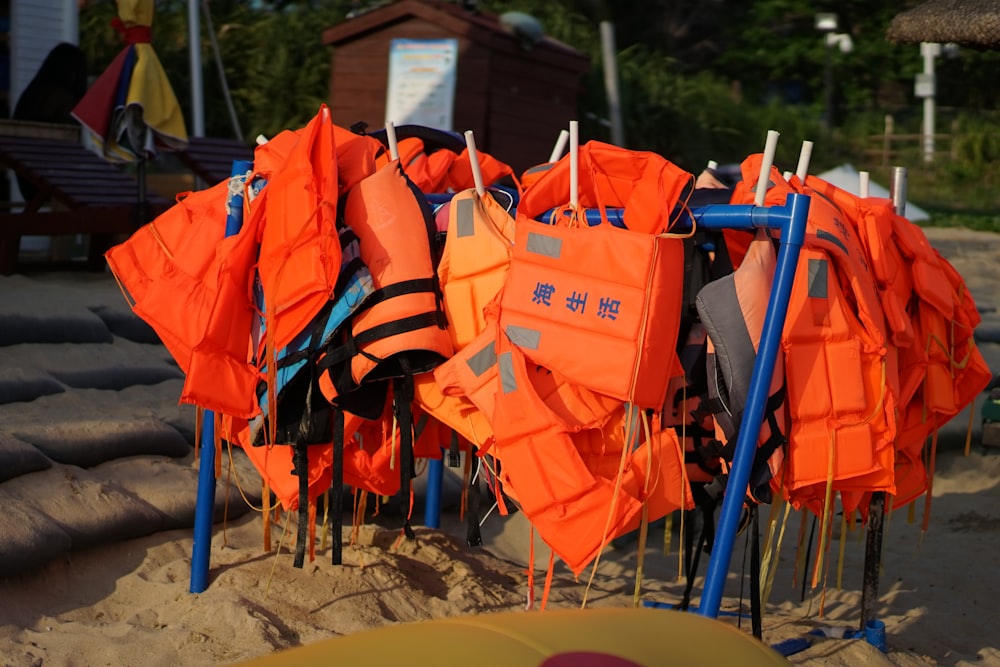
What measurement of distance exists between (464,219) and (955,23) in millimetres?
4481

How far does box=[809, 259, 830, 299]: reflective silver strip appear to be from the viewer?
299 centimetres

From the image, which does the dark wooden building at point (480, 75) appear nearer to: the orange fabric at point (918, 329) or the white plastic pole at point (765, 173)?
the orange fabric at point (918, 329)

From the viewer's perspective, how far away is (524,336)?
3.00 m

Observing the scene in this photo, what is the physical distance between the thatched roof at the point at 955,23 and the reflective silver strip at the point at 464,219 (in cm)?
436

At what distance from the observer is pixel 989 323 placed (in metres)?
8.65

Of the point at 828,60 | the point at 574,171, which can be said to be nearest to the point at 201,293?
the point at 574,171

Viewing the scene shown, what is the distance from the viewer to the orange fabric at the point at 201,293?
132 inches

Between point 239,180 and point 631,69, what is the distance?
12.8 metres

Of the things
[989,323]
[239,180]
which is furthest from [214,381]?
[989,323]

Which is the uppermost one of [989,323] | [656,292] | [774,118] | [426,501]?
[774,118]

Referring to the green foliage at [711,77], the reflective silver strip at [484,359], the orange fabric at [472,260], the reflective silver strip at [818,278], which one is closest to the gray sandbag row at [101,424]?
the orange fabric at [472,260]

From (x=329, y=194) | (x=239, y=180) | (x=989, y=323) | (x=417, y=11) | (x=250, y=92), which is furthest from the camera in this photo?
(x=250, y=92)

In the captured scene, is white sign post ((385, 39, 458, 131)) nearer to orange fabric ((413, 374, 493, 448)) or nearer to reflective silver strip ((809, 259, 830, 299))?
orange fabric ((413, 374, 493, 448))

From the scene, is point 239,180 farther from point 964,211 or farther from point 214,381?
point 964,211
